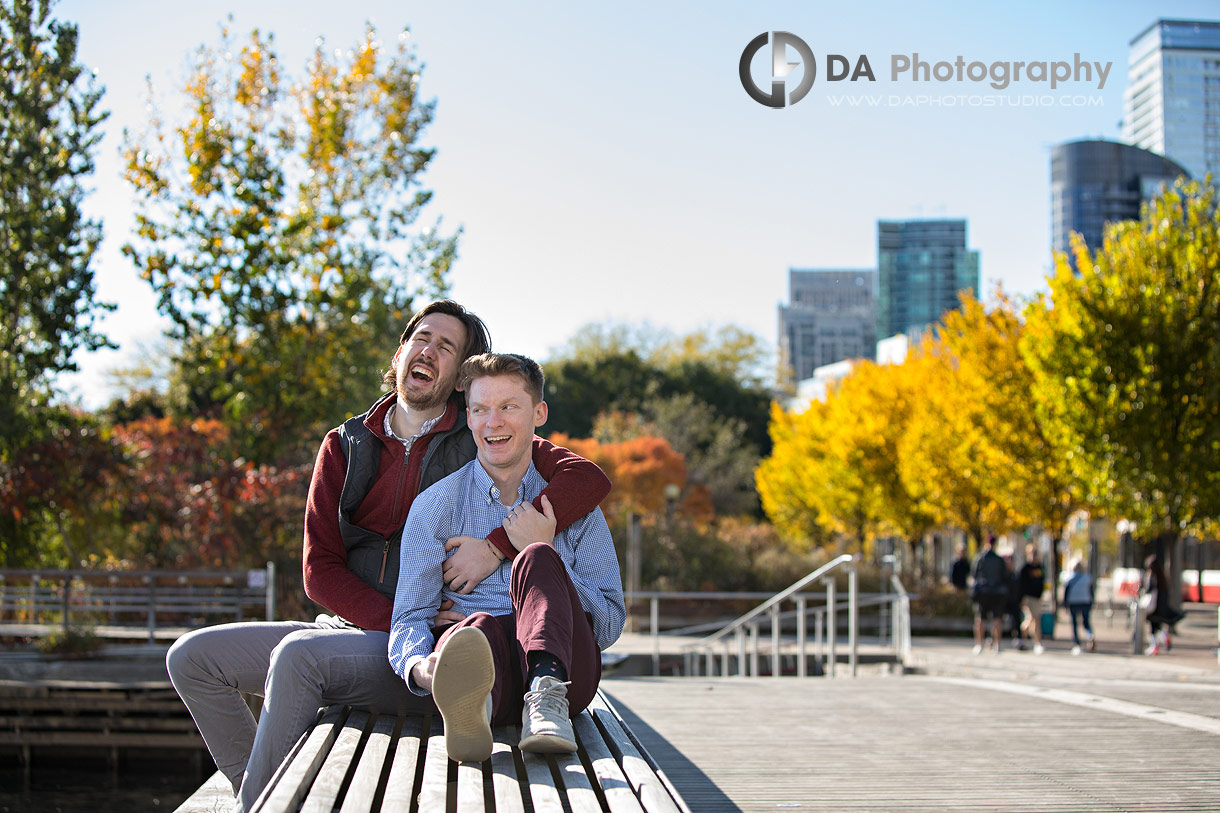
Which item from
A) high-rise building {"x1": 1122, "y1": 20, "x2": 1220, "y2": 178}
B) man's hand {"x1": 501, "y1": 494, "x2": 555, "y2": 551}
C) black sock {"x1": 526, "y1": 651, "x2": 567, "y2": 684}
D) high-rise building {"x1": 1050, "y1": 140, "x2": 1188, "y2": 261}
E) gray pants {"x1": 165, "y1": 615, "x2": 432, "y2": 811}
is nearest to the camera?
black sock {"x1": 526, "y1": 651, "x2": 567, "y2": 684}

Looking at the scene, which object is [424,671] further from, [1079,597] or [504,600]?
[1079,597]

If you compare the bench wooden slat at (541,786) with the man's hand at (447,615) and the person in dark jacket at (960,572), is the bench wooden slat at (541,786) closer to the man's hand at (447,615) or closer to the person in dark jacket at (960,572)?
the man's hand at (447,615)

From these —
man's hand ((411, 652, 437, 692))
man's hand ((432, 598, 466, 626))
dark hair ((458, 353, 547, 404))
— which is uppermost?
dark hair ((458, 353, 547, 404))

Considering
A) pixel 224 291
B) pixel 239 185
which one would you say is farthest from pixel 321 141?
pixel 224 291

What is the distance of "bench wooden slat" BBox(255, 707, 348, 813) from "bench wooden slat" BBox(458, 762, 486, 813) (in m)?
0.35

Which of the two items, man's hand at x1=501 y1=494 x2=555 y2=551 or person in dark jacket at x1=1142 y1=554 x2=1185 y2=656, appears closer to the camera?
man's hand at x1=501 y1=494 x2=555 y2=551

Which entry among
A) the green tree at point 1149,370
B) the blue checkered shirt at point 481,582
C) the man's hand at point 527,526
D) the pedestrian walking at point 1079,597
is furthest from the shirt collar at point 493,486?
the pedestrian walking at point 1079,597

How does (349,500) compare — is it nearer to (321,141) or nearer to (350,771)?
(350,771)

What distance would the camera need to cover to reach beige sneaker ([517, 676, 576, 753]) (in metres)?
2.82

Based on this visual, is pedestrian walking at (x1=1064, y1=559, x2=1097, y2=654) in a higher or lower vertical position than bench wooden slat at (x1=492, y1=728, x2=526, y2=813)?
lower

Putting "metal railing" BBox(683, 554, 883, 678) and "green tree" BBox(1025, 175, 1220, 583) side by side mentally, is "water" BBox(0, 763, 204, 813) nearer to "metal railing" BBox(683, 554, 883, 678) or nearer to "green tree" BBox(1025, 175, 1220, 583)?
"metal railing" BBox(683, 554, 883, 678)

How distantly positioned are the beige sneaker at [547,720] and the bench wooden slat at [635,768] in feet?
0.52

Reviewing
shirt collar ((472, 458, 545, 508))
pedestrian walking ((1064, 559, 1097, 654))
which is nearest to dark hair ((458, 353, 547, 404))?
shirt collar ((472, 458, 545, 508))

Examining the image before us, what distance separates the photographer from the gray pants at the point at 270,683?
3225mm
